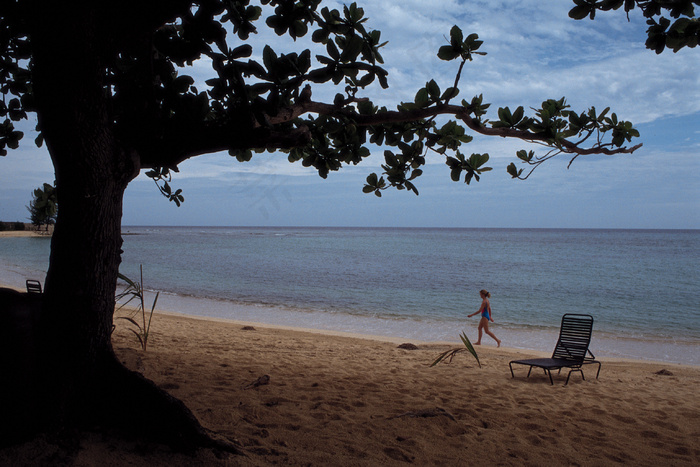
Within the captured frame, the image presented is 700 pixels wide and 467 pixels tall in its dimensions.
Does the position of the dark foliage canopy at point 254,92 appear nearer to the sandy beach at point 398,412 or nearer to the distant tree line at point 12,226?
the sandy beach at point 398,412

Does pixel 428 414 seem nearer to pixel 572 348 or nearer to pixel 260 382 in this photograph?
pixel 260 382

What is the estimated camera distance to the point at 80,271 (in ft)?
7.68

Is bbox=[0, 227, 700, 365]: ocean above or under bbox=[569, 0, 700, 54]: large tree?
under

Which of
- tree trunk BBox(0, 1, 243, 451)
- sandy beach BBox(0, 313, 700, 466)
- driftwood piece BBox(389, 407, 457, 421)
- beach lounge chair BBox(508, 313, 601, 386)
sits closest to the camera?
tree trunk BBox(0, 1, 243, 451)

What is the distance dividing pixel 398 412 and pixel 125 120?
9.80ft

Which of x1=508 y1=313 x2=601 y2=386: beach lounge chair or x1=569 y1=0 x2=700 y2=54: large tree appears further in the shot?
x1=508 y1=313 x2=601 y2=386: beach lounge chair

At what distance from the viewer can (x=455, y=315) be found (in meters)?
14.2

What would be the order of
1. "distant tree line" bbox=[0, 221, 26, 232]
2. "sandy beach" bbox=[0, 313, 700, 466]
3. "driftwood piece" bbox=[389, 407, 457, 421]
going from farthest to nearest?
"distant tree line" bbox=[0, 221, 26, 232] < "driftwood piece" bbox=[389, 407, 457, 421] < "sandy beach" bbox=[0, 313, 700, 466]

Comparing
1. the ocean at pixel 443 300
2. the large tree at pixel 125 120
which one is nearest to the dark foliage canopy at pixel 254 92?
the large tree at pixel 125 120

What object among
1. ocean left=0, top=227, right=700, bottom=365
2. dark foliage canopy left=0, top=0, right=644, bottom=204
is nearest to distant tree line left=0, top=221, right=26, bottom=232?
ocean left=0, top=227, right=700, bottom=365

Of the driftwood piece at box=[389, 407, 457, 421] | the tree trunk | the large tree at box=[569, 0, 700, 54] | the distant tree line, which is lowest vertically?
the distant tree line

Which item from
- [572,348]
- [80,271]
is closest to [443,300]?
[572,348]

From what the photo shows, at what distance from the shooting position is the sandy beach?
2760 mm

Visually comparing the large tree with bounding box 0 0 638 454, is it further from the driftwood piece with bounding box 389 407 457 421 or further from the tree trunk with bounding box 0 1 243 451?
the driftwood piece with bounding box 389 407 457 421
